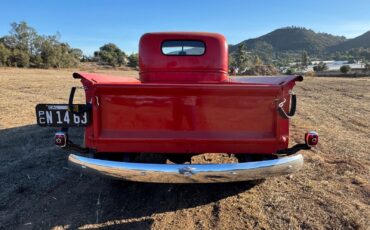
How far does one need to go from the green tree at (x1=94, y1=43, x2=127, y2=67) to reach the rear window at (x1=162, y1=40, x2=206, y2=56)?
178 ft

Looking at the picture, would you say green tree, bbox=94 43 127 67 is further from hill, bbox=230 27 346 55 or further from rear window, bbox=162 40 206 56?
hill, bbox=230 27 346 55

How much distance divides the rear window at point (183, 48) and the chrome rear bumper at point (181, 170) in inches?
84.6

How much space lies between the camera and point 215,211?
3.34 m

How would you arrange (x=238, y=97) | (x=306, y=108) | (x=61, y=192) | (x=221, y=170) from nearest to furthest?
(x=221, y=170)
(x=238, y=97)
(x=61, y=192)
(x=306, y=108)

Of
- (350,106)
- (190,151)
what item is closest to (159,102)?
(190,151)

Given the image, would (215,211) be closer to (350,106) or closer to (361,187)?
(361,187)

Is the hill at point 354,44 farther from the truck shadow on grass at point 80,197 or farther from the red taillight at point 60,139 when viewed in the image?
the red taillight at point 60,139

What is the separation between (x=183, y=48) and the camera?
4535 millimetres

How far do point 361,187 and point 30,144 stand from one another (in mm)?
5066

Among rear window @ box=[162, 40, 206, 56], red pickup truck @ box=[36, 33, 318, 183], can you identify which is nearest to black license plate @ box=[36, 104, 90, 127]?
red pickup truck @ box=[36, 33, 318, 183]

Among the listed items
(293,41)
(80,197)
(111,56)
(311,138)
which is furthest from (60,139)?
(293,41)

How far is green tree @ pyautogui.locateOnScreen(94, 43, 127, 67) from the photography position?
5981 cm

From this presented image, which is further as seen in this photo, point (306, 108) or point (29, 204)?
point (306, 108)

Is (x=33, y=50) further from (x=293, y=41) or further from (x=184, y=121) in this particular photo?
(x=293, y=41)
